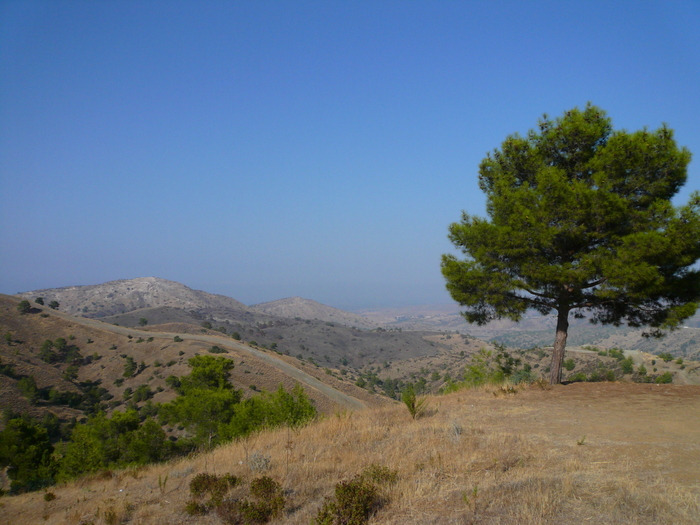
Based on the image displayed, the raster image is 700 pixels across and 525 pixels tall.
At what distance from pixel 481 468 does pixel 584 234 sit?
27.9 feet

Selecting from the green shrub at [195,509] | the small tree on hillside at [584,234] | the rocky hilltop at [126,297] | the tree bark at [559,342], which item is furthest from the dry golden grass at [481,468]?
the rocky hilltop at [126,297]

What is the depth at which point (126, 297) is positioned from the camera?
507ft

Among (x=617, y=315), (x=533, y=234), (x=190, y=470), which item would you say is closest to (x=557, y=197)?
(x=533, y=234)

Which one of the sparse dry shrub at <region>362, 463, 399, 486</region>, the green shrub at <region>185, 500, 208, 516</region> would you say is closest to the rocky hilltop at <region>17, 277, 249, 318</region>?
the green shrub at <region>185, 500, 208, 516</region>

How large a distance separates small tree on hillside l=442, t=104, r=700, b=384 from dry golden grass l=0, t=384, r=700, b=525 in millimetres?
2879

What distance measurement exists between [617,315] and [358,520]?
12296mm

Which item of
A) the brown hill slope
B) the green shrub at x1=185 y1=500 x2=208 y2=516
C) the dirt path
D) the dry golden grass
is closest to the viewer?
the dry golden grass

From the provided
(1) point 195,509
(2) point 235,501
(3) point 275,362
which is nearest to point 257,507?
(2) point 235,501

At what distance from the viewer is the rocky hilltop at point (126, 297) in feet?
464

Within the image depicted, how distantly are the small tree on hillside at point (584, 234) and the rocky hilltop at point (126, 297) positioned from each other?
144697 mm

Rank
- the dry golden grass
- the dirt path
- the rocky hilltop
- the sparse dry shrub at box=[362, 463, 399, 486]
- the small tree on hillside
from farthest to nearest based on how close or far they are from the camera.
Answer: the rocky hilltop, the dirt path, the small tree on hillside, the sparse dry shrub at box=[362, 463, 399, 486], the dry golden grass

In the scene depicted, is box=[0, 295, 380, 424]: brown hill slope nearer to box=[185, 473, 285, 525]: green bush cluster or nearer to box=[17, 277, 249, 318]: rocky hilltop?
box=[185, 473, 285, 525]: green bush cluster

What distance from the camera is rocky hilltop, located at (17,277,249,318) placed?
141 metres

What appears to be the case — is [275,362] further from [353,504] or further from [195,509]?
[353,504]
